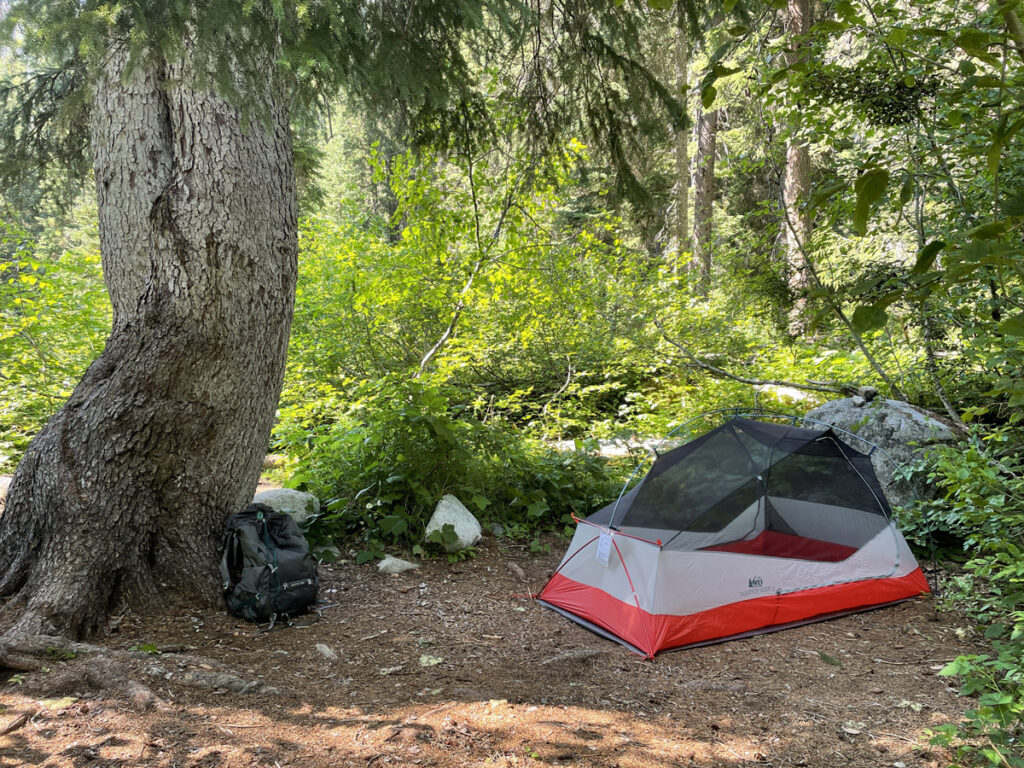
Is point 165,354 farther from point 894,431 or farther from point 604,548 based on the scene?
A: point 894,431

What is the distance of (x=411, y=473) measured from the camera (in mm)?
5250

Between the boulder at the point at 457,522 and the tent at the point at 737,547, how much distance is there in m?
0.85

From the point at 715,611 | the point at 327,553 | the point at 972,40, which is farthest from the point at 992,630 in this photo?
the point at 327,553

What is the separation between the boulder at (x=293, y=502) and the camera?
194 inches

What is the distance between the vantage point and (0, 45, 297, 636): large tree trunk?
3264 mm

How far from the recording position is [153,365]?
345cm

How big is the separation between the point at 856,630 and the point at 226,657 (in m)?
3.74

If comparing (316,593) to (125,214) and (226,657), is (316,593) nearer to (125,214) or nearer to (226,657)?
(226,657)

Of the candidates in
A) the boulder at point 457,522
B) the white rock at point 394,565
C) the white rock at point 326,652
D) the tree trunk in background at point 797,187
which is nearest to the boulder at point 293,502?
the white rock at point 394,565

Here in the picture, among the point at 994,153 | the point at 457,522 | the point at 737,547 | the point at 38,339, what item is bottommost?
the point at 457,522

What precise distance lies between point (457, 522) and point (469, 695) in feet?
7.37

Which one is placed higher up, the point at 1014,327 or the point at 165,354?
the point at 1014,327

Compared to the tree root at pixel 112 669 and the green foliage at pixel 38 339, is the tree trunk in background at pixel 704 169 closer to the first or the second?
the green foliage at pixel 38 339

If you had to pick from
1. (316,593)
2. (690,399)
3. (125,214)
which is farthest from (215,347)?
(690,399)
